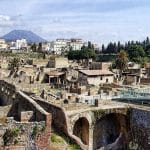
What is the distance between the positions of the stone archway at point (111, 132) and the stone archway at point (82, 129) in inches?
27.4

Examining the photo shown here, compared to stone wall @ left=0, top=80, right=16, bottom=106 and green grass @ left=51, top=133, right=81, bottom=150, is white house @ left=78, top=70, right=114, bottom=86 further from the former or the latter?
green grass @ left=51, top=133, right=81, bottom=150

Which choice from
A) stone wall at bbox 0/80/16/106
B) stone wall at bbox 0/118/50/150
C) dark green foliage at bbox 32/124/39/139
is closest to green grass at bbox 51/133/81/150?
stone wall at bbox 0/118/50/150

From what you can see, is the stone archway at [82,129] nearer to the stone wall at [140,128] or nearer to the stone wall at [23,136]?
the stone wall at [140,128]

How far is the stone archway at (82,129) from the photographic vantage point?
28836 millimetres

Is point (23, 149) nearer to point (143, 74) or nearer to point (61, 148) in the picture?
point (61, 148)

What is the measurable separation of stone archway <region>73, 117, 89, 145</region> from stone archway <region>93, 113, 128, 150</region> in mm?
695

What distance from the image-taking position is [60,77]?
62.1 m

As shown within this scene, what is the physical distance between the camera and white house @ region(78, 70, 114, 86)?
57.4 m

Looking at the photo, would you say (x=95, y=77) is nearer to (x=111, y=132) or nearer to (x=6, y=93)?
(x=6, y=93)

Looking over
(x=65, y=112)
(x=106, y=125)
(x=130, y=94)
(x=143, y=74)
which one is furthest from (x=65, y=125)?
(x=143, y=74)

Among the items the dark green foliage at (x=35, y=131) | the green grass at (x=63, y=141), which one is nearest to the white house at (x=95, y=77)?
the green grass at (x=63, y=141)

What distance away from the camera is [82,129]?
97.0 ft

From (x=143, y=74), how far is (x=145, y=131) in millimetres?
41593

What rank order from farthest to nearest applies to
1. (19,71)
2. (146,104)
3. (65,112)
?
(19,71)
(146,104)
(65,112)
